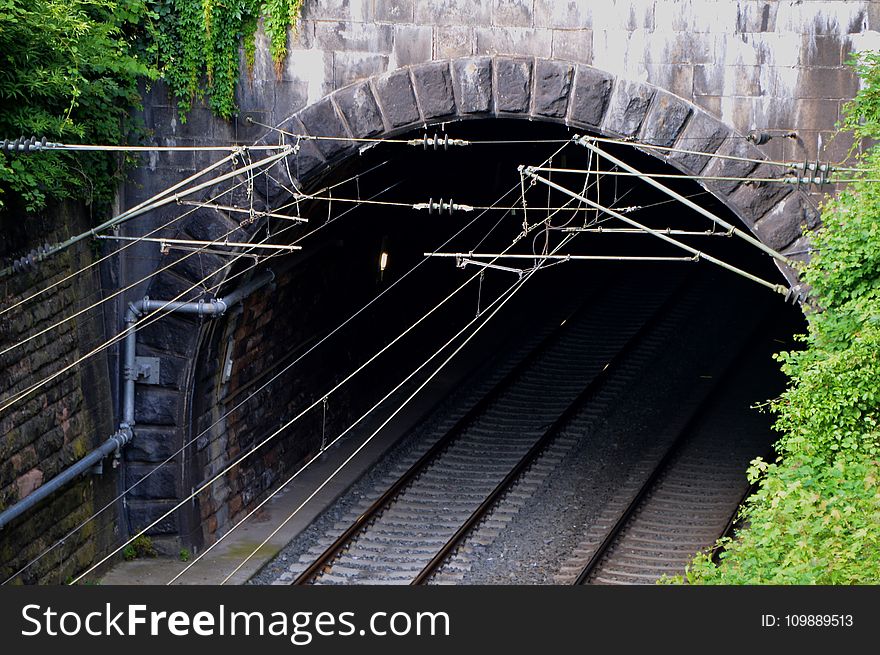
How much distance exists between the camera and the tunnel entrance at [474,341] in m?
14.9

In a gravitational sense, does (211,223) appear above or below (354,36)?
below

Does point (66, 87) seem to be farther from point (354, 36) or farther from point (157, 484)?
point (157, 484)

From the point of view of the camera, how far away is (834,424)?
11.0 meters

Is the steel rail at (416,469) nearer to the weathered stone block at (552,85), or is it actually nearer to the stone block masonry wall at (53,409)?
the stone block masonry wall at (53,409)

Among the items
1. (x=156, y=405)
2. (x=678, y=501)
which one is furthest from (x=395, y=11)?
(x=678, y=501)

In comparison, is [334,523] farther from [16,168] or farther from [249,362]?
[16,168]

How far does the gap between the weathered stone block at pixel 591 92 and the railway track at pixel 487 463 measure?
4.85 m

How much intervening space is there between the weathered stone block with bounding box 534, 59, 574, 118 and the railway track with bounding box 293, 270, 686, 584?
15.8 ft

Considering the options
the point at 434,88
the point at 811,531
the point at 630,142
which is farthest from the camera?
the point at 434,88

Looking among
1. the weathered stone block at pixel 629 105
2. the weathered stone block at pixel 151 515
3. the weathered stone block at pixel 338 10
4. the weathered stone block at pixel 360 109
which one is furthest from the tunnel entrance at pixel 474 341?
the weathered stone block at pixel 338 10

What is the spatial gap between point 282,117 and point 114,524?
4.81 metres

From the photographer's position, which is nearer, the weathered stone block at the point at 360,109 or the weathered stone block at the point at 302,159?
the weathered stone block at the point at 360,109

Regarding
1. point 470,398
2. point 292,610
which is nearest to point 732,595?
point 292,610

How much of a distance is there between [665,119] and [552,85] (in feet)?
3.86
